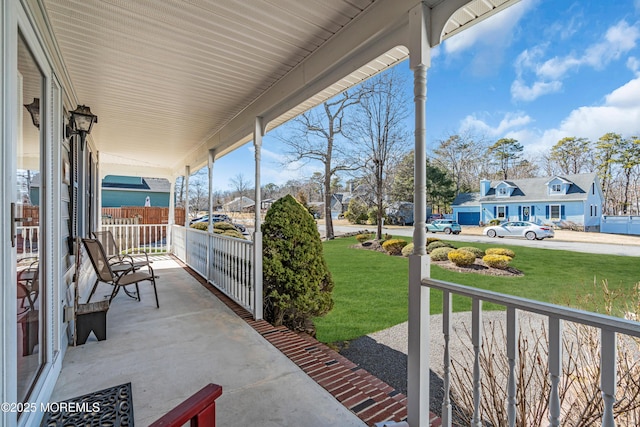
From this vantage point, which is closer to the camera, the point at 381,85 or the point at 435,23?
the point at 435,23

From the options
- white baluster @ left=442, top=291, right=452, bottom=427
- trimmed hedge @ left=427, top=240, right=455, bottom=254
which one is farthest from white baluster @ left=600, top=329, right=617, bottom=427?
trimmed hedge @ left=427, top=240, right=455, bottom=254

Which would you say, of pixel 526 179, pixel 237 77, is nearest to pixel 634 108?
pixel 526 179

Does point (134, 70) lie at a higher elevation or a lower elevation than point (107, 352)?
higher

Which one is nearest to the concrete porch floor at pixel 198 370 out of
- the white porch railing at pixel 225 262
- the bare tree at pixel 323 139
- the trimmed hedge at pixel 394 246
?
the white porch railing at pixel 225 262

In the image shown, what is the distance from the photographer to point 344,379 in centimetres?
246

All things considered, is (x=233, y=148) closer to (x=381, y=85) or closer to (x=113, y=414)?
(x=113, y=414)

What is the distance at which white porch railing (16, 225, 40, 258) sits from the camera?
5.39 feet

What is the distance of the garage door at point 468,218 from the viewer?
7105 millimetres

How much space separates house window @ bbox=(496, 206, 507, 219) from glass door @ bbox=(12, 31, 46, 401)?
7.17 m

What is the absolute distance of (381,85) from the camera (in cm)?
1266

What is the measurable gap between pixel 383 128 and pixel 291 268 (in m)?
10.3

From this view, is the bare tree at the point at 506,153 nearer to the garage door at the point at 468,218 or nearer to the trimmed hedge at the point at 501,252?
the garage door at the point at 468,218

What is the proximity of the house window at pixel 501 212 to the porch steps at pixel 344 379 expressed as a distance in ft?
17.1

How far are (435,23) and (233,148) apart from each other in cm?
401
